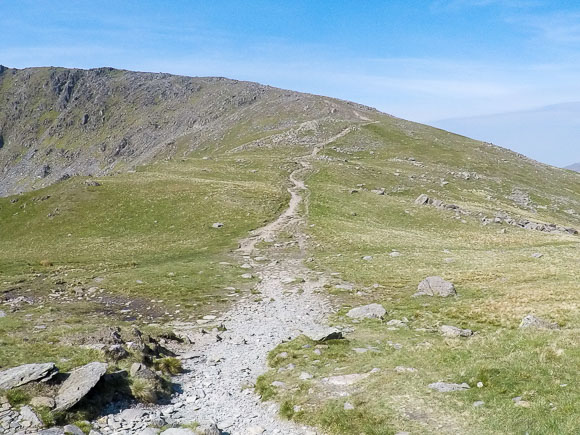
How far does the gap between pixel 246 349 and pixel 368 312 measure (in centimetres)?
835

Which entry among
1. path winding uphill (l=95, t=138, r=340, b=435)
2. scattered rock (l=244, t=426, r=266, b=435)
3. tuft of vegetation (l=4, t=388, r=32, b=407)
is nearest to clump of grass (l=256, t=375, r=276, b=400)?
path winding uphill (l=95, t=138, r=340, b=435)

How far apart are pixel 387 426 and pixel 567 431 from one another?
4793 millimetres

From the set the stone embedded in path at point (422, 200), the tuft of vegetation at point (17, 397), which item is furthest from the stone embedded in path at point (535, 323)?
the stone embedded in path at point (422, 200)

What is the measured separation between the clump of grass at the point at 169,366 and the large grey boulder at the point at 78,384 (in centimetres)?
281

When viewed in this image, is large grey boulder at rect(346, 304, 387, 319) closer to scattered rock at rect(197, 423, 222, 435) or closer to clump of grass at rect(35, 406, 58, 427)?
scattered rock at rect(197, 423, 222, 435)

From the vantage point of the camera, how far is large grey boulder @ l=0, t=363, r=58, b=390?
47.6 ft

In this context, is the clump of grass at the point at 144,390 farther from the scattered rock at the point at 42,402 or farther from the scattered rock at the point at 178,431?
the scattered rock at the point at 42,402

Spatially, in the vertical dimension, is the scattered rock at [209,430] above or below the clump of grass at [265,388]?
above

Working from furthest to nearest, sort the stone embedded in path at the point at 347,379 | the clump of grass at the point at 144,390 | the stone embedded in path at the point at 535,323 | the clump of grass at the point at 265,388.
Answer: the stone embedded in path at the point at 535,323 < the stone embedded in path at the point at 347,379 < the clump of grass at the point at 265,388 < the clump of grass at the point at 144,390

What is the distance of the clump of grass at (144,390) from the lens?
50.9ft

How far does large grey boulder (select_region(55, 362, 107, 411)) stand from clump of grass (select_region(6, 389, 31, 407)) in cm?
93

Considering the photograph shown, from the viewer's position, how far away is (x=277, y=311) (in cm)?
2741

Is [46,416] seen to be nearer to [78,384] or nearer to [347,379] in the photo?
[78,384]

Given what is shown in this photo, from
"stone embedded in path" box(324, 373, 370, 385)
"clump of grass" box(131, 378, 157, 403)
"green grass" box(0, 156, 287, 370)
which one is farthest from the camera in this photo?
"green grass" box(0, 156, 287, 370)
